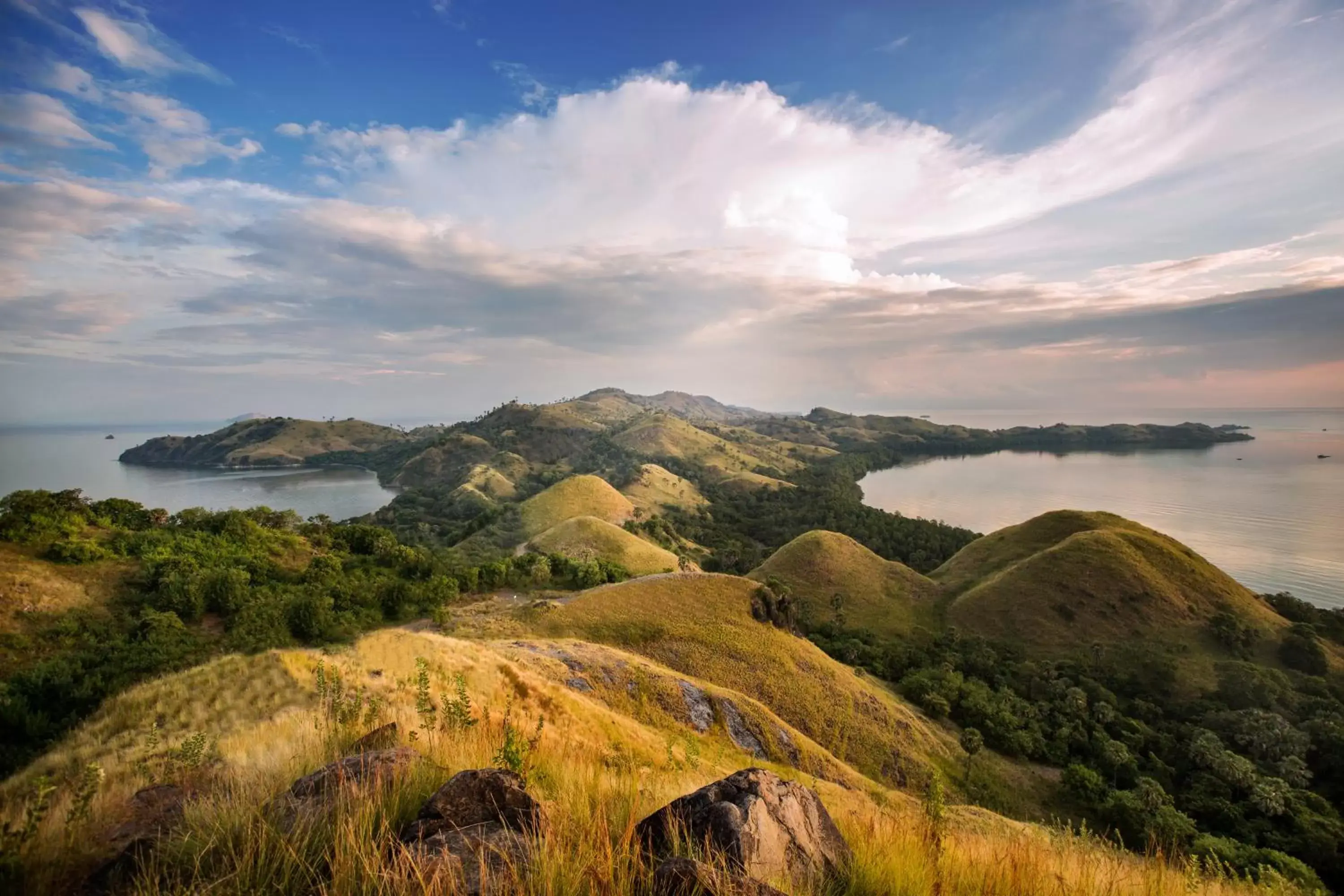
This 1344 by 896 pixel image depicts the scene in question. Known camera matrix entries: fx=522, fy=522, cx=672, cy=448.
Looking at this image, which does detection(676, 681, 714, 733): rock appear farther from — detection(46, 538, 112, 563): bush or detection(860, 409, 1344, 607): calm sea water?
detection(860, 409, 1344, 607): calm sea water

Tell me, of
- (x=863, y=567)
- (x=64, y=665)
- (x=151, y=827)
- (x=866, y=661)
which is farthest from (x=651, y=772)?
(x=863, y=567)

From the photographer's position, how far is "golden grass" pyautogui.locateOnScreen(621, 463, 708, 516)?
155m

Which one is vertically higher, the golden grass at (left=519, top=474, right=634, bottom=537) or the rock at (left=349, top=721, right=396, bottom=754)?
Result: the rock at (left=349, top=721, right=396, bottom=754)

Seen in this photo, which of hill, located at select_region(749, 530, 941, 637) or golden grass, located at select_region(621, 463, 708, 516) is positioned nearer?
hill, located at select_region(749, 530, 941, 637)

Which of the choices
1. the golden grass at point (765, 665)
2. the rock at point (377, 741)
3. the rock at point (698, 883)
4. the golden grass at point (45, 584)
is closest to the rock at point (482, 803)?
the rock at point (698, 883)

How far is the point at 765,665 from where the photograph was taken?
1475 inches

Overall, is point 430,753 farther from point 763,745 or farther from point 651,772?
point 763,745

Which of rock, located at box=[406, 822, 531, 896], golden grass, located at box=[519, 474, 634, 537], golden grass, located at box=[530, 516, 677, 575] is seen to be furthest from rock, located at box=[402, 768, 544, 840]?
golden grass, located at box=[519, 474, 634, 537]

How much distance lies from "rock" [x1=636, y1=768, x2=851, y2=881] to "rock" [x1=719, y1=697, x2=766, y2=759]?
82.0 feet

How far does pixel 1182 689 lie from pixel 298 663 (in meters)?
80.4

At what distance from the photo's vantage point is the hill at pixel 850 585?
2857 inches

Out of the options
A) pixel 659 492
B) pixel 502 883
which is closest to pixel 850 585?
pixel 502 883

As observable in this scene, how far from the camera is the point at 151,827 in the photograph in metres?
4.36

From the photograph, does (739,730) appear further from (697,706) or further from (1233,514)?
(1233,514)
